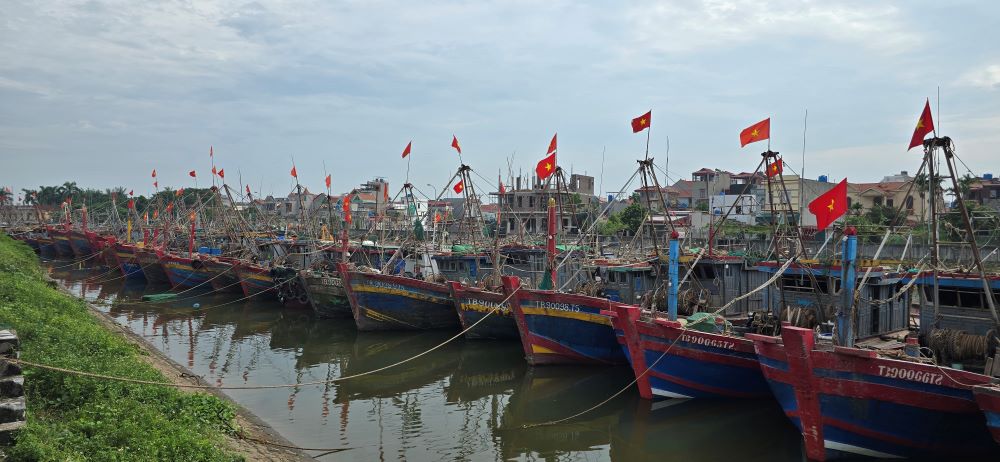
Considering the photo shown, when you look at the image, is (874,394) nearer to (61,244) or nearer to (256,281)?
(256,281)

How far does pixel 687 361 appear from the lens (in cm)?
1659

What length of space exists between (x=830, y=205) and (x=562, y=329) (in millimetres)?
9120

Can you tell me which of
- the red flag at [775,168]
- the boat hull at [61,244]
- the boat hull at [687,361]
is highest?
the red flag at [775,168]

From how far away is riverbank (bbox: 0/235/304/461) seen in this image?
9109 millimetres

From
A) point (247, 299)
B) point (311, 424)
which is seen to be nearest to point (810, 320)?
point (311, 424)

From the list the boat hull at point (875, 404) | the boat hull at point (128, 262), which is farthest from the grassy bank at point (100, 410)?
the boat hull at point (128, 262)

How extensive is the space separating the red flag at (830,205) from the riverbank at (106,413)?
10972 mm

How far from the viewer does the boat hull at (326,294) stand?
30.3 m

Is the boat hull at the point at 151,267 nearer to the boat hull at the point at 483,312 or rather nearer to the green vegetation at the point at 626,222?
the boat hull at the point at 483,312

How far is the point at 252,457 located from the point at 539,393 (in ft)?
29.1

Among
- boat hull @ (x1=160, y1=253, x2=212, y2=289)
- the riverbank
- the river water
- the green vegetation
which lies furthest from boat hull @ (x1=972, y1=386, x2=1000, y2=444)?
the green vegetation

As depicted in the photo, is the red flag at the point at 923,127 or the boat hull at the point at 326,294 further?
the boat hull at the point at 326,294

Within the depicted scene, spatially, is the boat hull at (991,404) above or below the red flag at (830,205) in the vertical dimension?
below

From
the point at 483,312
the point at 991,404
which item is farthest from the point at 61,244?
the point at 991,404
